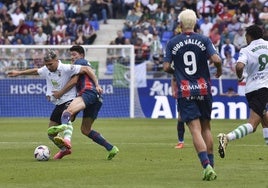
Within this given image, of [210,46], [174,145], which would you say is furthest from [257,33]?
[174,145]

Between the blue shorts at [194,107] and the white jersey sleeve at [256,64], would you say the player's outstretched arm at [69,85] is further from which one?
the blue shorts at [194,107]

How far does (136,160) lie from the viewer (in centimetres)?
A: 1758

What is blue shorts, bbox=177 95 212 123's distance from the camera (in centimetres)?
1394

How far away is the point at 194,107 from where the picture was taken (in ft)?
45.8

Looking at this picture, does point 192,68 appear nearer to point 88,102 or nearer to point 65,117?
point 65,117

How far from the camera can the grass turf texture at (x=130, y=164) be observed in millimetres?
13766

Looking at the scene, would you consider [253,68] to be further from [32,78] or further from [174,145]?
[32,78]

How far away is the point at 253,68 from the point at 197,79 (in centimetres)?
312

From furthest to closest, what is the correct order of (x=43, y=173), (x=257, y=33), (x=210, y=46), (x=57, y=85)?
(x=57, y=85), (x=257, y=33), (x=43, y=173), (x=210, y=46)

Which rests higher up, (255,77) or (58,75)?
(255,77)

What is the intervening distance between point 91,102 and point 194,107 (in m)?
4.33

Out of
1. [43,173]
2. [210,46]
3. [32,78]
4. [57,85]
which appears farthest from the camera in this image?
[32,78]

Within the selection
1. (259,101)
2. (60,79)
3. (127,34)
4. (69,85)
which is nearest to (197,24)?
(127,34)

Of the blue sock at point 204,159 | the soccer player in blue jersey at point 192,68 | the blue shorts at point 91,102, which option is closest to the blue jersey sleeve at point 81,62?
the blue shorts at point 91,102
